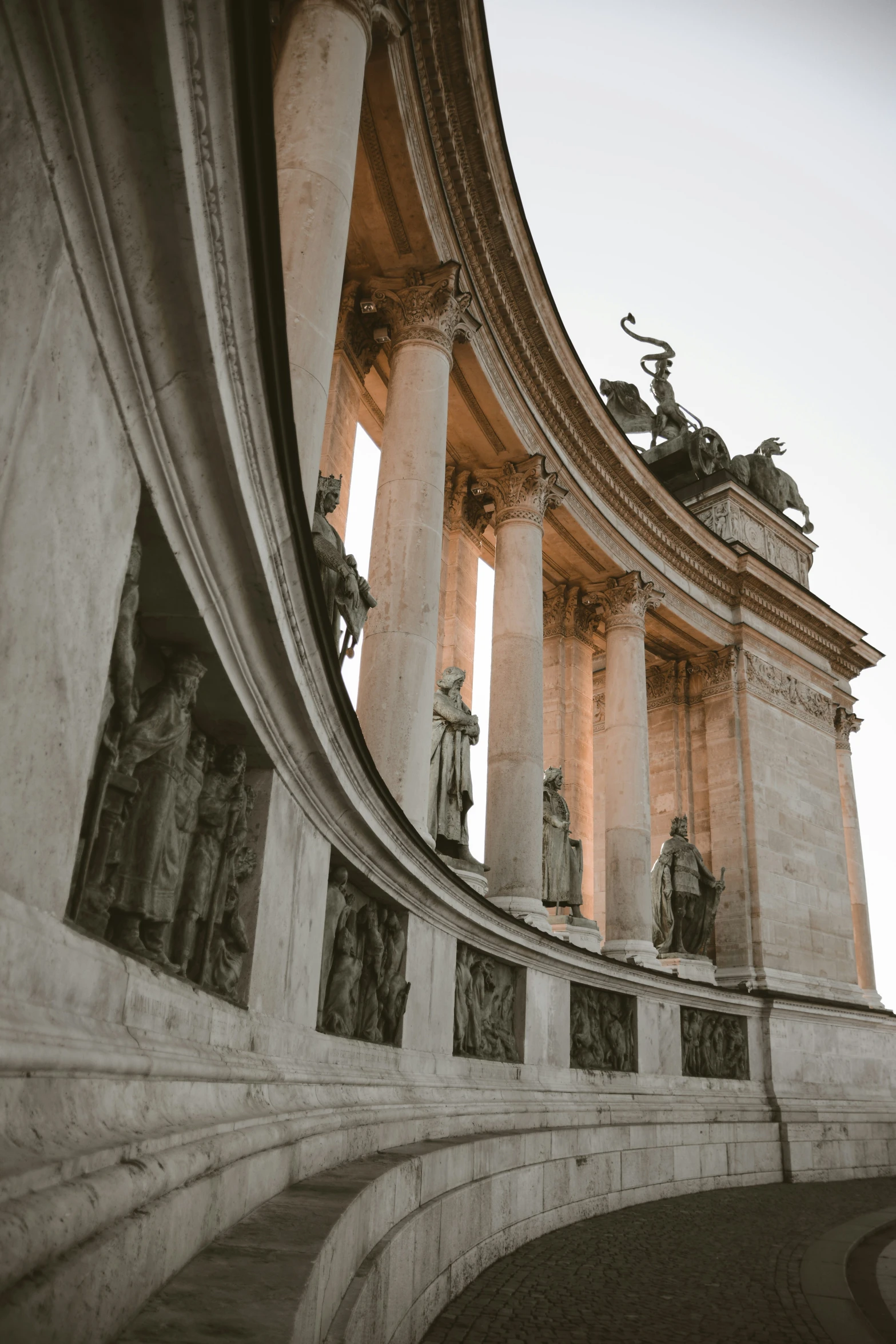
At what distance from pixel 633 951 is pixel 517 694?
7753 millimetres

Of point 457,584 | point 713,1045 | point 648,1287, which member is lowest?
point 648,1287

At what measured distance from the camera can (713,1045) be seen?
85.8 feet

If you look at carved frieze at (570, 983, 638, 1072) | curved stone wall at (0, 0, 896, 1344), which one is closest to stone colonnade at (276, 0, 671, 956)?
→ carved frieze at (570, 983, 638, 1072)

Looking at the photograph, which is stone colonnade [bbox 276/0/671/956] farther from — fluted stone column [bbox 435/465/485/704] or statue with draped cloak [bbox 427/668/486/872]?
statue with draped cloak [bbox 427/668/486/872]

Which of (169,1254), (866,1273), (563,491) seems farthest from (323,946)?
(563,491)

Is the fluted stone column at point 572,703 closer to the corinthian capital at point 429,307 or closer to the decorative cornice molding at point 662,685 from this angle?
the decorative cornice molding at point 662,685

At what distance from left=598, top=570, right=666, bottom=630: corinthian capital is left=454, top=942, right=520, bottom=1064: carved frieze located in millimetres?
14614

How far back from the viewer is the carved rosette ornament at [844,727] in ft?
130

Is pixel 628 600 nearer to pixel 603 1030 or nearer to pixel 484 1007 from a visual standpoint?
pixel 603 1030

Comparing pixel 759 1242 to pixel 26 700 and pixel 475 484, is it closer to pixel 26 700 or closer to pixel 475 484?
pixel 26 700

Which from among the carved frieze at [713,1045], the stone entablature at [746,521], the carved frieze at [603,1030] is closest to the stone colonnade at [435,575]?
the carved frieze at [713,1045]

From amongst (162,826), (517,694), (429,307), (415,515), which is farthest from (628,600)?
(162,826)

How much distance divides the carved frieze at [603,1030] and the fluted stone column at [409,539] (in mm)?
7333

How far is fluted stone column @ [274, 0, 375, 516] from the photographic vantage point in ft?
35.3
